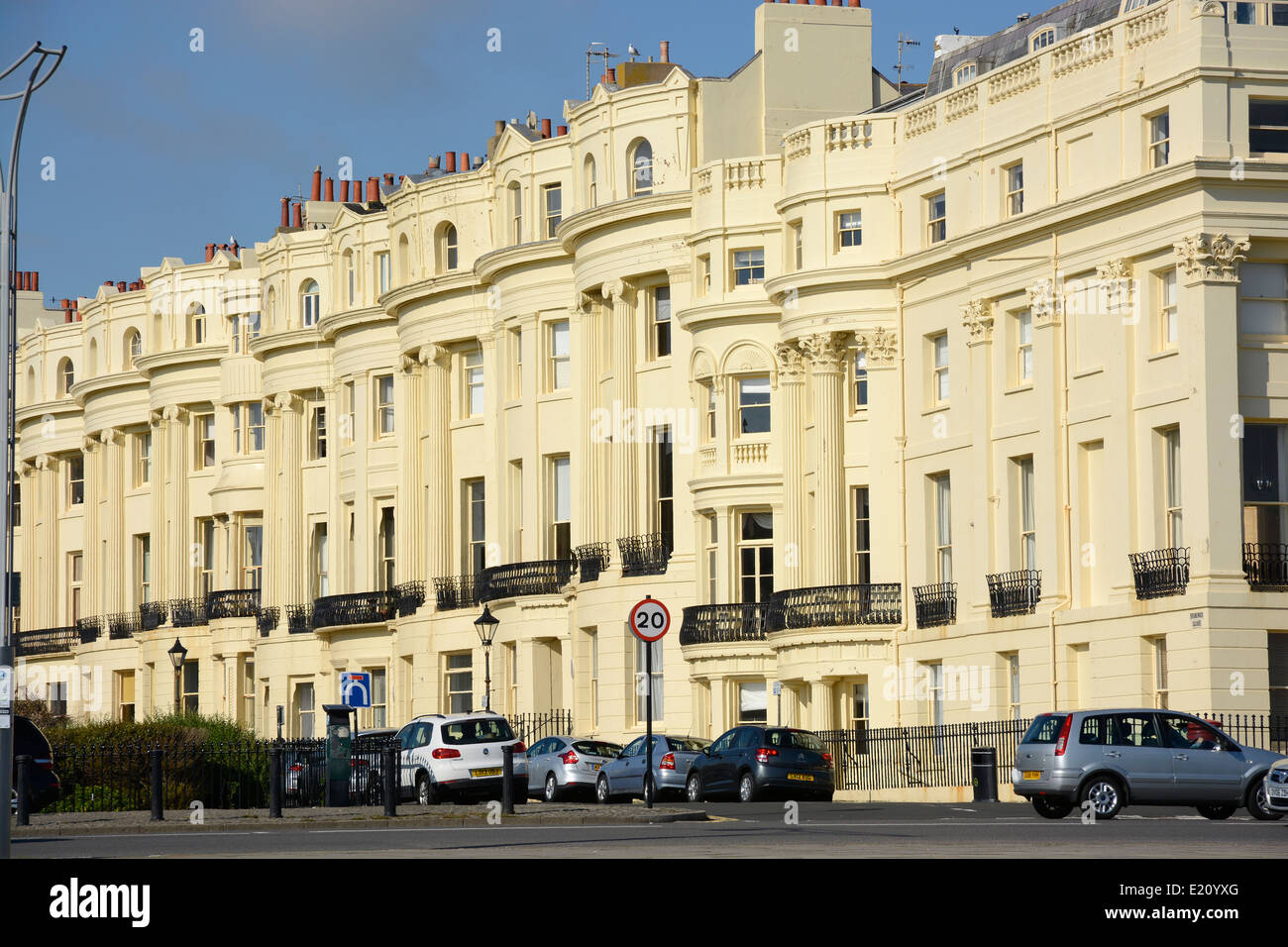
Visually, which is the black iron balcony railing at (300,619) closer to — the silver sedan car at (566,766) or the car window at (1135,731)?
the silver sedan car at (566,766)

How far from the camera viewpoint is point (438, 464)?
211 ft

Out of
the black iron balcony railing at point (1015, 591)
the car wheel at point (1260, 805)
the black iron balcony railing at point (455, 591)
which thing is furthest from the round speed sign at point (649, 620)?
the black iron balcony railing at point (455, 591)

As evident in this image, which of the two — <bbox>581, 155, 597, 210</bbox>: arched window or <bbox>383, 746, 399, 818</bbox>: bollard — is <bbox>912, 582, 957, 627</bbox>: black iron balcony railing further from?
<bbox>383, 746, 399, 818</bbox>: bollard

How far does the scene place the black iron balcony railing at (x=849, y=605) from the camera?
4725 cm

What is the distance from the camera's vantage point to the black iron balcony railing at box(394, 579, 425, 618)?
64750 millimetres

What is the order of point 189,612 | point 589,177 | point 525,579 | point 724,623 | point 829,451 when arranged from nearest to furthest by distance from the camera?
point 829,451 → point 724,623 → point 589,177 → point 525,579 → point 189,612

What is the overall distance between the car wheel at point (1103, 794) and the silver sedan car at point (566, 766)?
13.8m

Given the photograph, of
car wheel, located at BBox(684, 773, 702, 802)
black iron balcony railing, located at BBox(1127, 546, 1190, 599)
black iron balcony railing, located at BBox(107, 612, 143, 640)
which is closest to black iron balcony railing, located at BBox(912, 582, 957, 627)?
black iron balcony railing, located at BBox(1127, 546, 1190, 599)

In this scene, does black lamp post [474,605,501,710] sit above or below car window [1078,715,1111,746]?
above

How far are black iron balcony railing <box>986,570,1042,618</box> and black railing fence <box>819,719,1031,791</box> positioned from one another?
2.19 meters

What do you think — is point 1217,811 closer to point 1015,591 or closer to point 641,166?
point 1015,591

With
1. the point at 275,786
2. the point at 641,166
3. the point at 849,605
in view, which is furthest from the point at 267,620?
the point at 275,786

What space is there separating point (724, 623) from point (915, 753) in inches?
309
